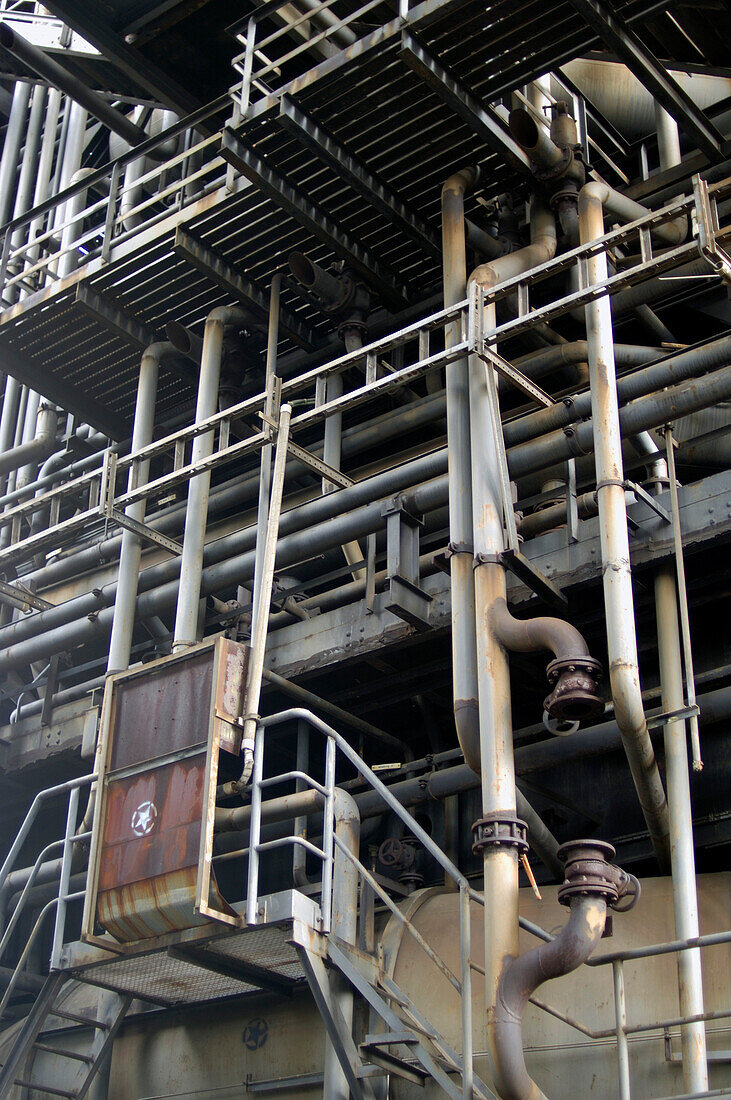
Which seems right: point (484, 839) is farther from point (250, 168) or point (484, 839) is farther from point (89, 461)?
point (89, 461)

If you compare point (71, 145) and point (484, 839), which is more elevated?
point (71, 145)

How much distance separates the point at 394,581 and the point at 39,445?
29.3 ft

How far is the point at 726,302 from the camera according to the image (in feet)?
46.9

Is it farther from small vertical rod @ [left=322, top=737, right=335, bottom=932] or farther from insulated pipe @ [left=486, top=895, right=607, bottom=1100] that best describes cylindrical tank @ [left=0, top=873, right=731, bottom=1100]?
small vertical rod @ [left=322, top=737, right=335, bottom=932]

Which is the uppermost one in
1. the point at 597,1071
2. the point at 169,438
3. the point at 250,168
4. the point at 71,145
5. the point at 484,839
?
the point at 71,145

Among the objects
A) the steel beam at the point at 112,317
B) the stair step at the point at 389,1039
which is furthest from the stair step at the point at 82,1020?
the steel beam at the point at 112,317

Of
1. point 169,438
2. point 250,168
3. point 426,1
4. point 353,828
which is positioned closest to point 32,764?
point 169,438

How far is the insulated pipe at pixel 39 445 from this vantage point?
1880 centimetres

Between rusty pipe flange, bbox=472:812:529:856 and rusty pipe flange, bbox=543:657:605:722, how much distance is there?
85 cm

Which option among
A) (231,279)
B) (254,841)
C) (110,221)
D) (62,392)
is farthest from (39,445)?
(254,841)

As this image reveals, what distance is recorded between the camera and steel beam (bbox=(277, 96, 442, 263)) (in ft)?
40.1

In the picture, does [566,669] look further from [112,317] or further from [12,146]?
[12,146]

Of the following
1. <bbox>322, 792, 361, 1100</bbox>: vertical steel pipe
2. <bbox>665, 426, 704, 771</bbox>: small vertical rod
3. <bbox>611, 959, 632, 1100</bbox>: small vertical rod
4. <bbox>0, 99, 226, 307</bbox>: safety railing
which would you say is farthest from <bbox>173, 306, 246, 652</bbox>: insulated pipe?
<bbox>611, 959, 632, 1100</bbox>: small vertical rod

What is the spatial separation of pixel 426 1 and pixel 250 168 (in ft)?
7.79
